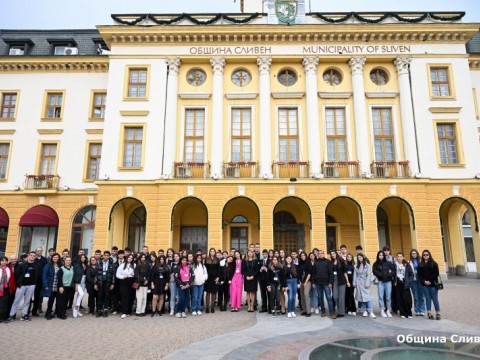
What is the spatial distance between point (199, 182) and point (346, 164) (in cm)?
861

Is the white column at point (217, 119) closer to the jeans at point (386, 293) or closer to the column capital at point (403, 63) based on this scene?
the column capital at point (403, 63)

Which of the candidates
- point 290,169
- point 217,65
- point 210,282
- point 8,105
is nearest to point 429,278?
point 210,282

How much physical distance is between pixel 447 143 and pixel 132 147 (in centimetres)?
1887

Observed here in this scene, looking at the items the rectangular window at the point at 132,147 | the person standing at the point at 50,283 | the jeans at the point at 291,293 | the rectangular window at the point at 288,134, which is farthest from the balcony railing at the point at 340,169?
the person standing at the point at 50,283

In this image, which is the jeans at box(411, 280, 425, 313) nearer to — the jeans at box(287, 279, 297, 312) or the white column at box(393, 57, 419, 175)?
the jeans at box(287, 279, 297, 312)

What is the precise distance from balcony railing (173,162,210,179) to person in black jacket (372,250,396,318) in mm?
12217

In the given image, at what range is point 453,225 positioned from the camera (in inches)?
906

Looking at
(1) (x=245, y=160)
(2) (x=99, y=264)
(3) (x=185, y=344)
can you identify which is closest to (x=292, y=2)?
(1) (x=245, y=160)

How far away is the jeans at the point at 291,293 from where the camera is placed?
34.7ft

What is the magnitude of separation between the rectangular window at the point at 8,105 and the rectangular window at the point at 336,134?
20929 mm

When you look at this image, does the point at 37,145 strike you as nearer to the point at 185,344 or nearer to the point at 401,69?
the point at 185,344

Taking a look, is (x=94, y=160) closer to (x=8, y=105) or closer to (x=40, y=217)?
(x=40, y=217)

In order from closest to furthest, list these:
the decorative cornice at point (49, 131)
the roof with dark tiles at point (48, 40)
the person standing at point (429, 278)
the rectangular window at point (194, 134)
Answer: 1. the person standing at point (429, 278)
2. the rectangular window at point (194, 134)
3. the decorative cornice at point (49, 131)
4. the roof with dark tiles at point (48, 40)

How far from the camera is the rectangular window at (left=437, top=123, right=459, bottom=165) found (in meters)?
20.9
